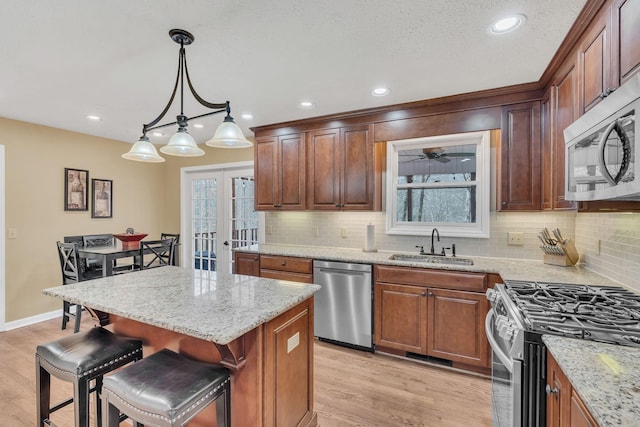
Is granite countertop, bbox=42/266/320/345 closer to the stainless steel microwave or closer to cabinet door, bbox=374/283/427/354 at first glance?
cabinet door, bbox=374/283/427/354

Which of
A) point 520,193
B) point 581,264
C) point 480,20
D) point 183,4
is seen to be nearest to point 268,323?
point 183,4

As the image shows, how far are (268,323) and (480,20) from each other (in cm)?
205

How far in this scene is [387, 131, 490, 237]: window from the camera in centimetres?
297

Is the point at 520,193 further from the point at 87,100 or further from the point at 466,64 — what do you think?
the point at 87,100

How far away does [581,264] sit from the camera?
2426mm

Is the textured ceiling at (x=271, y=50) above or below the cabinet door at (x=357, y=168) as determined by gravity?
above

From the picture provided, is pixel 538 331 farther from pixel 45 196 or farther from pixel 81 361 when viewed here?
pixel 45 196

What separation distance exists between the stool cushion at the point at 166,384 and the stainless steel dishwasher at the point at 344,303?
1713 millimetres

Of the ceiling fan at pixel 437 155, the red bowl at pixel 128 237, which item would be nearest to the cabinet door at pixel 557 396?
the ceiling fan at pixel 437 155

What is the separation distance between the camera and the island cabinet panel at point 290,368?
4.82 feet

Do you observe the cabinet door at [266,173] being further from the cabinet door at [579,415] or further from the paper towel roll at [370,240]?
the cabinet door at [579,415]

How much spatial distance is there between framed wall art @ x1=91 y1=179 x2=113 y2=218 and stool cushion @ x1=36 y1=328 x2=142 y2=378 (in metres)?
3.36

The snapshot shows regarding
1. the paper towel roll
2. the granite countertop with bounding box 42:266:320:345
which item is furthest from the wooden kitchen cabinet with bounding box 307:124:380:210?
the granite countertop with bounding box 42:266:320:345

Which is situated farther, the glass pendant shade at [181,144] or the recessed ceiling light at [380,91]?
the recessed ceiling light at [380,91]
